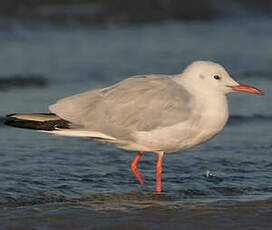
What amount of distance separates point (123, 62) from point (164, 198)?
6.03 m

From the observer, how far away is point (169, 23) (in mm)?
15930

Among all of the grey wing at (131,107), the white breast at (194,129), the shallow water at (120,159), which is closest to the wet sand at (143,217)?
the shallow water at (120,159)

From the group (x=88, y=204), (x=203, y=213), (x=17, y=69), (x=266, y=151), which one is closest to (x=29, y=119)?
(x=88, y=204)

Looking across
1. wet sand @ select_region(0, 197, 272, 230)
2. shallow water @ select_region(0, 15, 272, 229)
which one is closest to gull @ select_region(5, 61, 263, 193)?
shallow water @ select_region(0, 15, 272, 229)

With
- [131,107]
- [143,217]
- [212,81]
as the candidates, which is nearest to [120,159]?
[131,107]

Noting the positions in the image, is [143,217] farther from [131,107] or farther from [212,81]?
[212,81]

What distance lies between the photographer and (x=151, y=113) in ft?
19.8

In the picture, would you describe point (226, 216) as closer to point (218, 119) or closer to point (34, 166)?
point (218, 119)

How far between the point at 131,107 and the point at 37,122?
759mm

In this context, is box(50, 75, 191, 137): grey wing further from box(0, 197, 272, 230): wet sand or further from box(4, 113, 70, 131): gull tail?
box(0, 197, 272, 230): wet sand

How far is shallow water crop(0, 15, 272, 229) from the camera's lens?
543 cm

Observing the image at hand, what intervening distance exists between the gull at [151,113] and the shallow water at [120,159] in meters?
0.49

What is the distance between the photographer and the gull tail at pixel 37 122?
19.9 feet

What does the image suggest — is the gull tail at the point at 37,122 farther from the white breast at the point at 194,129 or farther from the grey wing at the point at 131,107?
the white breast at the point at 194,129
